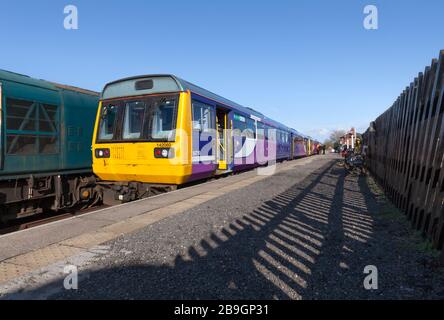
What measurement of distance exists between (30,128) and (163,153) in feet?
10.3

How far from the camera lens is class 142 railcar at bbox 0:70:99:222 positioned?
6266 mm

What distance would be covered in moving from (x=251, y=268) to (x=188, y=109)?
476 cm

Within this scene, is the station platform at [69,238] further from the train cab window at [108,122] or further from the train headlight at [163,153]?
the train cab window at [108,122]

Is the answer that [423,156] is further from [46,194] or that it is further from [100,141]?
[46,194]

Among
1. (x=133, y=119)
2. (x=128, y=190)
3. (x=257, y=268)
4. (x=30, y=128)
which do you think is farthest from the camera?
(x=128, y=190)

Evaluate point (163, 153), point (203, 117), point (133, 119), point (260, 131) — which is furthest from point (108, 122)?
point (260, 131)

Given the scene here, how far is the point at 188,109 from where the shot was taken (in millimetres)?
7098

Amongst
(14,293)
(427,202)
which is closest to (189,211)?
(14,293)

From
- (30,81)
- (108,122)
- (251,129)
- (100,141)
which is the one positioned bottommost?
(100,141)

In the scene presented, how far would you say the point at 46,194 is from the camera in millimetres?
7203

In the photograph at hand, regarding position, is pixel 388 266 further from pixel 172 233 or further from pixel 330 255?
pixel 172 233

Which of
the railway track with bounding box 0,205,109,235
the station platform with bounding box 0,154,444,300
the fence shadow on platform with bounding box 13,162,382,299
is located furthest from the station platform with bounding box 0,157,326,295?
the railway track with bounding box 0,205,109,235

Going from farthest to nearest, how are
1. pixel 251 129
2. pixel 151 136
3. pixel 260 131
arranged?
pixel 260 131 < pixel 251 129 < pixel 151 136

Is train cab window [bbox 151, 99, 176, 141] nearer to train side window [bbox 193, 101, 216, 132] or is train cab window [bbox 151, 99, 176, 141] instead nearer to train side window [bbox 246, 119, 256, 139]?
train side window [bbox 193, 101, 216, 132]
